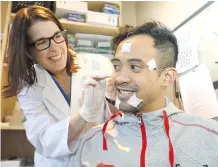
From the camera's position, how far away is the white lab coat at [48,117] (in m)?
1.09

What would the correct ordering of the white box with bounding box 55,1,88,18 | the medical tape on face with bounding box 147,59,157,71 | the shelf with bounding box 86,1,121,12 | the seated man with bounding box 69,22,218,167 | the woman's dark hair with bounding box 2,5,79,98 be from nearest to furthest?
1. the seated man with bounding box 69,22,218,167
2. the medical tape on face with bounding box 147,59,157,71
3. the woman's dark hair with bounding box 2,5,79,98
4. the white box with bounding box 55,1,88,18
5. the shelf with bounding box 86,1,121,12

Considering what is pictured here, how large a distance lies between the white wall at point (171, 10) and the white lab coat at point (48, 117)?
795 millimetres

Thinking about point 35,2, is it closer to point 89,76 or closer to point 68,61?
point 68,61

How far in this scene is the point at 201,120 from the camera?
0.99 metres

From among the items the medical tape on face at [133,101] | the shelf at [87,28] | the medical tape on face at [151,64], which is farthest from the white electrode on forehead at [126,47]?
the shelf at [87,28]

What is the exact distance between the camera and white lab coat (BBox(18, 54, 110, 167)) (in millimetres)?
1086

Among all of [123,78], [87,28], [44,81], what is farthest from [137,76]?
[87,28]

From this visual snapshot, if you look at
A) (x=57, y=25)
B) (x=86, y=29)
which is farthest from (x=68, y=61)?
(x=86, y=29)

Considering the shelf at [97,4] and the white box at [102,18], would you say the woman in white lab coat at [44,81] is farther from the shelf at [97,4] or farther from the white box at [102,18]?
the shelf at [97,4]

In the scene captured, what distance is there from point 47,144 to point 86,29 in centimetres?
124

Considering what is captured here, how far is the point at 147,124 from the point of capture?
1050mm

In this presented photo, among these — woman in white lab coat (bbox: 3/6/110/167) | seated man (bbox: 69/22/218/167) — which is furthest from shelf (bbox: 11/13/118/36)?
seated man (bbox: 69/22/218/167)

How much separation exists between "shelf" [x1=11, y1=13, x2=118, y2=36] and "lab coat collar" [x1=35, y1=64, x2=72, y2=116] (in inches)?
28.4

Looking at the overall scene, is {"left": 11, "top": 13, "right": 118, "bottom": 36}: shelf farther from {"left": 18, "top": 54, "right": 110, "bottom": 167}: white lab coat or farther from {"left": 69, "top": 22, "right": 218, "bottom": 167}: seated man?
{"left": 69, "top": 22, "right": 218, "bottom": 167}: seated man
